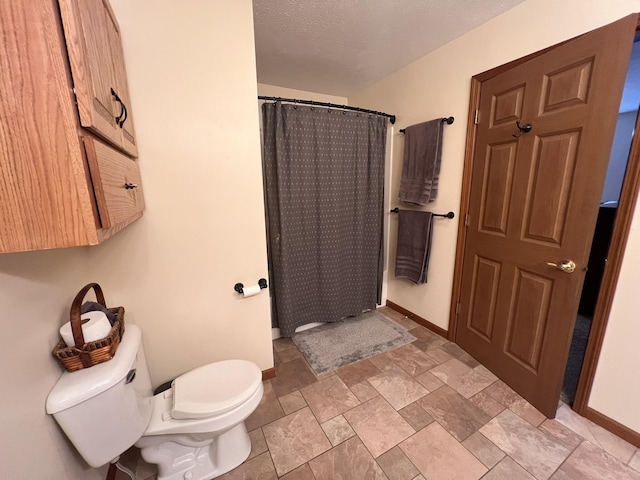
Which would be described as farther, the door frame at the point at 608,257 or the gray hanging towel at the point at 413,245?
Answer: the gray hanging towel at the point at 413,245

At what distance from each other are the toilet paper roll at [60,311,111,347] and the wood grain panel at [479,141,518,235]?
216 centimetres

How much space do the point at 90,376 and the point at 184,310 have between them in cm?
58

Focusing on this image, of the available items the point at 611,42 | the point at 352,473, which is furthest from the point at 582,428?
the point at 611,42

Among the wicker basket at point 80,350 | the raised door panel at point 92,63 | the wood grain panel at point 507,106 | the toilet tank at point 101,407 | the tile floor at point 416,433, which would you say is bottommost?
the tile floor at point 416,433

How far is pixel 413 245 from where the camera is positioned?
2285mm

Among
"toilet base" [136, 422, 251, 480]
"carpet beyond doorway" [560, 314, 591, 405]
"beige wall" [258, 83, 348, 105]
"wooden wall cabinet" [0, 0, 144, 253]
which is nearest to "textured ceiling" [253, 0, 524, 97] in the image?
"beige wall" [258, 83, 348, 105]

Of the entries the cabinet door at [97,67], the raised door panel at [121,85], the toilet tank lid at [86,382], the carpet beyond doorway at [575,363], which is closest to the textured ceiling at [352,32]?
the raised door panel at [121,85]

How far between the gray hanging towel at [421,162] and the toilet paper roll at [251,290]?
150 cm

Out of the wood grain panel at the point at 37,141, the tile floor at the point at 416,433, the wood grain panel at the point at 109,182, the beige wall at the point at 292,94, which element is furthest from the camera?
the beige wall at the point at 292,94

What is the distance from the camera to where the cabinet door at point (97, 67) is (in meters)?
0.53

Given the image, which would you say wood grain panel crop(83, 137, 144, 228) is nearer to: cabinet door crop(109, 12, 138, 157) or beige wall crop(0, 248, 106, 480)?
cabinet door crop(109, 12, 138, 157)

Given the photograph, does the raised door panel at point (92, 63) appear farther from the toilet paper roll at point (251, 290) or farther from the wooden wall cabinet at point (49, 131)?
the toilet paper roll at point (251, 290)

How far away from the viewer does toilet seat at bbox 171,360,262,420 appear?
1.08m

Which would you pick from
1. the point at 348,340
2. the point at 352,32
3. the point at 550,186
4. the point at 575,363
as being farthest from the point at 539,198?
the point at 348,340
